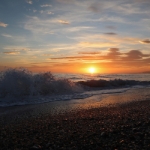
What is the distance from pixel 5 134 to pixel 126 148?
3.65 m

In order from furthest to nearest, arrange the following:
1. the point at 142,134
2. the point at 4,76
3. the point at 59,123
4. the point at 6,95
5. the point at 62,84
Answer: the point at 62,84
the point at 4,76
the point at 6,95
the point at 59,123
the point at 142,134

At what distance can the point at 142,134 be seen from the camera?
4.80m

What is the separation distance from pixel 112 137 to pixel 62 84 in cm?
1637

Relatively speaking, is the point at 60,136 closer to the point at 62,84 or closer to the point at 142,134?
the point at 142,134

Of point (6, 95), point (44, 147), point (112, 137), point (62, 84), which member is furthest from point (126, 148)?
point (62, 84)

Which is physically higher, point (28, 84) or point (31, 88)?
point (28, 84)

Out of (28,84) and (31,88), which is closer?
(31,88)

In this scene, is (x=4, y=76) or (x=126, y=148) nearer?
(x=126, y=148)

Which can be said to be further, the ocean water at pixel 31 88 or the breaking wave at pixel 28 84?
the breaking wave at pixel 28 84

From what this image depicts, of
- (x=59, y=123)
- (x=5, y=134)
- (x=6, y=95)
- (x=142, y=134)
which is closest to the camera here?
(x=142, y=134)

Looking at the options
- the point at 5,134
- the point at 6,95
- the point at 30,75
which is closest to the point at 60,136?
the point at 5,134

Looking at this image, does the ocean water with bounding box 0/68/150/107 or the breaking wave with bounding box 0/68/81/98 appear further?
the breaking wave with bounding box 0/68/81/98

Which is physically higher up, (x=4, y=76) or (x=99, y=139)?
(x=4, y=76)

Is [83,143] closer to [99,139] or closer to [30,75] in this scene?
[99,139]
